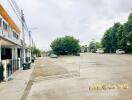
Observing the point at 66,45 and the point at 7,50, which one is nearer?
the point at 7,50

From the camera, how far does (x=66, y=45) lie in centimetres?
10825

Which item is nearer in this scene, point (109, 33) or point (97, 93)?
point (97, 93)

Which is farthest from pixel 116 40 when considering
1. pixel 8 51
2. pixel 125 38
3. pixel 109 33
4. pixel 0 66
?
pixel 0 66

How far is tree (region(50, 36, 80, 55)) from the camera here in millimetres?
107812

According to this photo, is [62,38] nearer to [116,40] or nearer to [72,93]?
[116,40]

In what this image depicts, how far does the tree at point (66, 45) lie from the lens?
10781 cm

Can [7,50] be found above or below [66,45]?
below

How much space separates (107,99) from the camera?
40.3 ft

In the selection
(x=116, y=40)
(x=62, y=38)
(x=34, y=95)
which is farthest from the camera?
(x=62, y=38)

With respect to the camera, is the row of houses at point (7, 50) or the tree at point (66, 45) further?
the tree at point (66, 45)

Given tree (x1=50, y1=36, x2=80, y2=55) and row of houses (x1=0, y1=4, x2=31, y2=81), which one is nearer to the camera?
row of houses (x1=0, y1=4, x2=31, y2=81)

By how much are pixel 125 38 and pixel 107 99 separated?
2712 inches

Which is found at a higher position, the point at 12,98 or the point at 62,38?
the point at 62,38

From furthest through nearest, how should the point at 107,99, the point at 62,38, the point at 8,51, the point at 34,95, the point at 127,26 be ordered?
the point at 62,38 → the point at 127,26 → the point at 8,51 → the point at 34,95 → the point at 107,99
